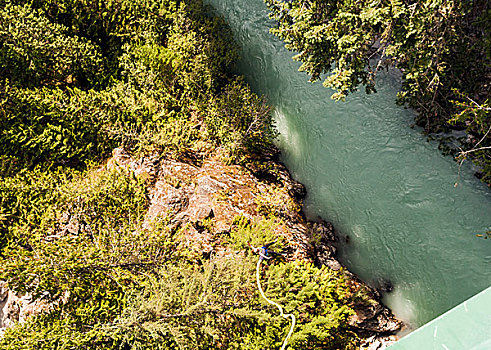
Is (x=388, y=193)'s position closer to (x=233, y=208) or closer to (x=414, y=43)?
(x=414, y=43)

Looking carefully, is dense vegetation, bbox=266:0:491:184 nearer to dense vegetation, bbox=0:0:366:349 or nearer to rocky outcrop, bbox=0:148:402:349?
dense vegetation, bbox=0:0:366:349

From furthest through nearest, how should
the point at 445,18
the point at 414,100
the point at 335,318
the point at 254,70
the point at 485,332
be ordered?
the point at 254,70 → the point at 414,100 → the point at 335,318 → the point at 445,18 → the point at 485,332

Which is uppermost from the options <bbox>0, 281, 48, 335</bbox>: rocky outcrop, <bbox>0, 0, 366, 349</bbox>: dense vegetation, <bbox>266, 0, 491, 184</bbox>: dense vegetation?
<bbox>266, 0, 491, 184</bbox>: dense vegetation

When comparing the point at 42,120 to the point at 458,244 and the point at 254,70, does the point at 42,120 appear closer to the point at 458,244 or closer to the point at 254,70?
the point at 254,70

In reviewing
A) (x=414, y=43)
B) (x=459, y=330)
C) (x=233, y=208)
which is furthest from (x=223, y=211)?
(x=459, y=330)

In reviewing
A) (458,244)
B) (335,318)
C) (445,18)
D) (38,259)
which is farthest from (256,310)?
(445,18)

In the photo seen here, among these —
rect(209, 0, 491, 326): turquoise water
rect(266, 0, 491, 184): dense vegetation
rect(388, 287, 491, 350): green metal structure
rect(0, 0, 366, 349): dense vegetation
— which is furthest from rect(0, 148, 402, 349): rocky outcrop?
rect(388, 287, 491, 350): green metal structure

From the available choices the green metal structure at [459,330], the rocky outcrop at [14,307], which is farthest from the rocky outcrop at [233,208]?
the green metal structure at [459,330]
